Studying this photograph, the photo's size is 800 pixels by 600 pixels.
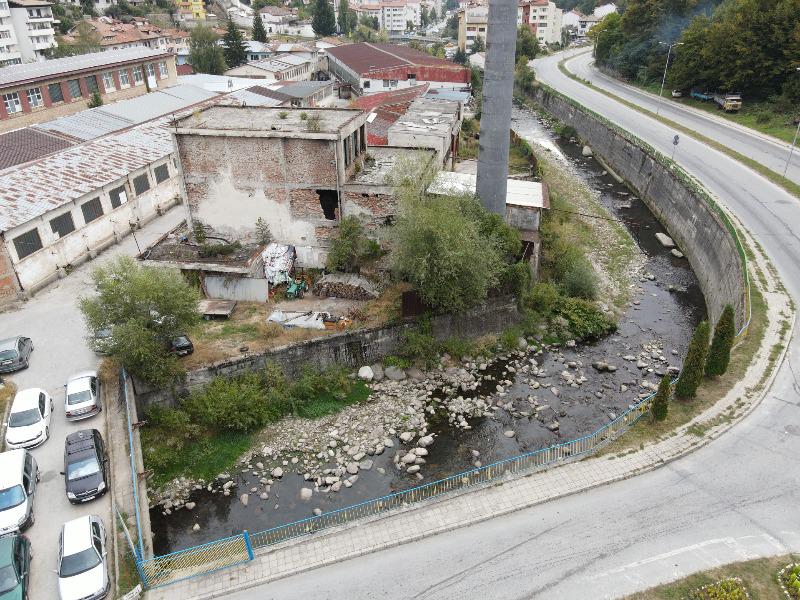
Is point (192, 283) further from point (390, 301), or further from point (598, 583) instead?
point (598, 583)

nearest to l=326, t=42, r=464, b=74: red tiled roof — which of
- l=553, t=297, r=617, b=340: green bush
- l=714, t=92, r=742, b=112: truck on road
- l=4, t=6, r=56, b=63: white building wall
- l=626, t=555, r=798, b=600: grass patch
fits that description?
l=714, t=92, r=742, b=112: truck on road

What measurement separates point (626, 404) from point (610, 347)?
4369 mm

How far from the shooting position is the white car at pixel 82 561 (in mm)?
13252

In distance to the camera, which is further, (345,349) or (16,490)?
(345,349)

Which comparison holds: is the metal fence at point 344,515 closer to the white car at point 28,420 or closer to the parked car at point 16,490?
the parked car at point 16,490

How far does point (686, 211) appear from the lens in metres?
36.4

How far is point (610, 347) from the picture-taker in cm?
2662

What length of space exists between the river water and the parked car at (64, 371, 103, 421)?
422 cm

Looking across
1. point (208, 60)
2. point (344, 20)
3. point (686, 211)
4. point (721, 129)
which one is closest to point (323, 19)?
point (344, 20)

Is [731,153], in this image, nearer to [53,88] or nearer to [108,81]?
A: [108,81]

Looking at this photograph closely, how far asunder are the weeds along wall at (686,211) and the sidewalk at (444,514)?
8.72 m

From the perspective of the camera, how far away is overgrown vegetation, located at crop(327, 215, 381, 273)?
26234mm

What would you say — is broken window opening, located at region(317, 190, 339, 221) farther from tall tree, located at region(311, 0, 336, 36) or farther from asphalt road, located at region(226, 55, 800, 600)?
tall tree, located at region(311, 0, 336, 36)

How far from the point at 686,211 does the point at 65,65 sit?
5224cm
